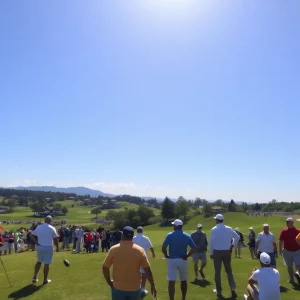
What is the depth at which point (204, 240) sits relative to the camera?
1434 centimetres

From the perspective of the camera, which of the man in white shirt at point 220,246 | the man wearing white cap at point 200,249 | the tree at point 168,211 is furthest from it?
the tree at point 168,211

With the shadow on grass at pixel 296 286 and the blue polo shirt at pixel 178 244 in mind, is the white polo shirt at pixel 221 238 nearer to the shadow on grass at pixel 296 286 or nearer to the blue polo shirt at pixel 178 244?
the blue polo shirt at pixel 178 244

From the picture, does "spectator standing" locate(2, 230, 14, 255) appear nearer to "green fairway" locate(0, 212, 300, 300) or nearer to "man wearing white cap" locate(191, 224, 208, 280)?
"green fairway" locate(0, 212, 300, 300)

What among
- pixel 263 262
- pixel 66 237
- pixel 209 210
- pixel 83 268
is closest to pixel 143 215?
pixel 209 210

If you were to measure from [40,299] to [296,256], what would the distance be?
8.69m

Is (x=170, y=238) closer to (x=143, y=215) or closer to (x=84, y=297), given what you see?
(x=84, y=297)

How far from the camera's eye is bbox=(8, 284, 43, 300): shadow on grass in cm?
1082

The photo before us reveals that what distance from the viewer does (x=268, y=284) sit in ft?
23.3

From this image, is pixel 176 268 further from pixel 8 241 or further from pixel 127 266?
pixel 8 241

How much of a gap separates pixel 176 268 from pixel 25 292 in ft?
17.1

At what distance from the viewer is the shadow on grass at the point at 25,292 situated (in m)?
10.8

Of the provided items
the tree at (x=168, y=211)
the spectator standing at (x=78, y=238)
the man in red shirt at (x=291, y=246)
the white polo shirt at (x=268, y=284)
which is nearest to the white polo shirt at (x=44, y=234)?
the white polo shirt at (x=268, y=284)

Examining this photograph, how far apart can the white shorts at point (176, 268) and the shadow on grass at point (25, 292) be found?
→ 473 cm

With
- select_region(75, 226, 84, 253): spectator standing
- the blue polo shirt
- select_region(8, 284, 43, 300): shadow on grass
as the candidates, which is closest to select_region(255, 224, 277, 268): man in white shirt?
the blue polo shirt
